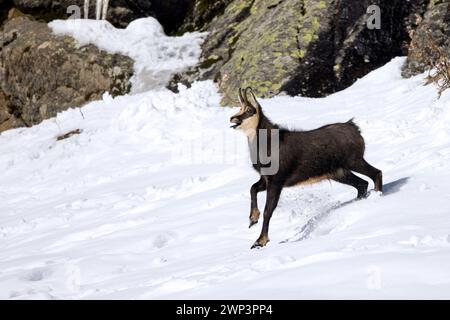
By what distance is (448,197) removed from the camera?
23.0 feet

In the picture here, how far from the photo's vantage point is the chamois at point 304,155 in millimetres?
7484

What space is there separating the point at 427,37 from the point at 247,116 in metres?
8.18

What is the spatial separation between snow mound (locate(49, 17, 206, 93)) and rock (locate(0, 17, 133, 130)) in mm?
310

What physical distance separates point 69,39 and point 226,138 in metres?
9.17

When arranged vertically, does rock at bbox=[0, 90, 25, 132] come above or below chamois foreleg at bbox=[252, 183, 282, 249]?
below

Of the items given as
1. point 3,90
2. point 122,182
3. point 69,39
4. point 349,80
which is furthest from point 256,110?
point 3,90

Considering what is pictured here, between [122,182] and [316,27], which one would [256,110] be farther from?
[316,27]

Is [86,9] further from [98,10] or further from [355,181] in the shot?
[355,181]

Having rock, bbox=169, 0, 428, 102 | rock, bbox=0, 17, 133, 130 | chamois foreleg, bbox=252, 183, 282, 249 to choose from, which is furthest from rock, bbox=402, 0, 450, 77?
rock, bbox=0, 17, 133, 130

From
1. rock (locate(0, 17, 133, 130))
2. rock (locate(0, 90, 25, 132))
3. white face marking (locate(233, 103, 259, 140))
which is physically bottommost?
rock (locate(0, 90, 25, 132))

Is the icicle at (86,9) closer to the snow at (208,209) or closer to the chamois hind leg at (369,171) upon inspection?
the snow at (208,209)

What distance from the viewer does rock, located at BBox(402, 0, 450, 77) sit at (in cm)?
1432

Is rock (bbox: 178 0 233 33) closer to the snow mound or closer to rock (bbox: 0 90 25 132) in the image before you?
the snow mound
